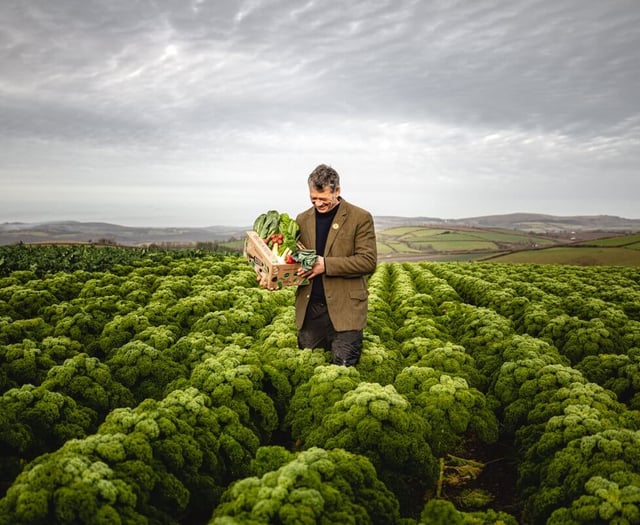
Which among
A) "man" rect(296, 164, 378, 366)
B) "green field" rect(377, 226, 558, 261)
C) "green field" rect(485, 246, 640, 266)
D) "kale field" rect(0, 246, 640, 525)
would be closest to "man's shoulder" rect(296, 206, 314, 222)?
"man" rect(296, 164, 378, 366)

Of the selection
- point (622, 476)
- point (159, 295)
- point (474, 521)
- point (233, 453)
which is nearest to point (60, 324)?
point (159, 295)

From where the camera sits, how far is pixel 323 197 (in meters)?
6.66

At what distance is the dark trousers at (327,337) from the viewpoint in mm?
7469

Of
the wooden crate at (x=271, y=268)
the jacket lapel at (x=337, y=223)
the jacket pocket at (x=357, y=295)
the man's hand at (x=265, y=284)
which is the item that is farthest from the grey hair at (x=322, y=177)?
the jacket pocket at (x=357, y=295)

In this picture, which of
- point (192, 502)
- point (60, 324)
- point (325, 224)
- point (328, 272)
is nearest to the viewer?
point (192, 502)

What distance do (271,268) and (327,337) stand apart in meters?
2.49

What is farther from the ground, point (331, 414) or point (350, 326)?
point (350, 326)

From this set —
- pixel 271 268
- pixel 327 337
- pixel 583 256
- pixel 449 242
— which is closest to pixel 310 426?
pixel 327 337

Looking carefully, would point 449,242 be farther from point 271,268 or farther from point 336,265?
point 271,268

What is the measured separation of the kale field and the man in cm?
67

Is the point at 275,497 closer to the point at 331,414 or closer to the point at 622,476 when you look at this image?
the point at 331,414

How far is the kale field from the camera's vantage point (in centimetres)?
400

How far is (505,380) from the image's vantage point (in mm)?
7770

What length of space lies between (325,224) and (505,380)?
178 inches
